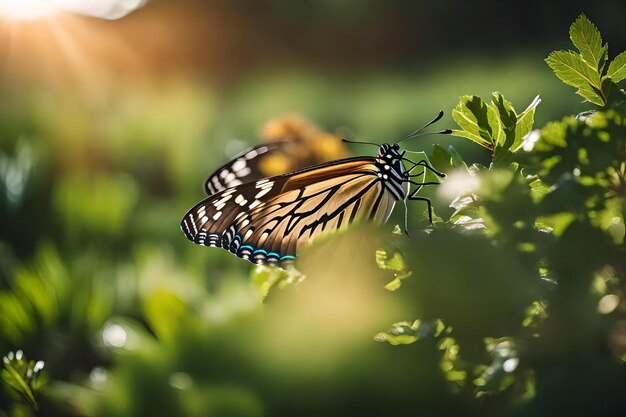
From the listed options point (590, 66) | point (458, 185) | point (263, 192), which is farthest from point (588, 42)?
point (263, 192)

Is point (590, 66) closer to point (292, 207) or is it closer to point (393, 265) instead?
point (393, 265)

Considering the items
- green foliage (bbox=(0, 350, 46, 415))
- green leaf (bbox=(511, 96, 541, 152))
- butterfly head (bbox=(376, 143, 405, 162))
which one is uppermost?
butterfly head (bbox=(376, 143, 405, 162))

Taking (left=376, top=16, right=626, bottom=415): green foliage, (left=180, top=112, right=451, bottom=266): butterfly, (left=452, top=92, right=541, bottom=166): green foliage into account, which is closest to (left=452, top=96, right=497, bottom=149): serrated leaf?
(left=452, top=92, right=541, bottom=166): green foliage

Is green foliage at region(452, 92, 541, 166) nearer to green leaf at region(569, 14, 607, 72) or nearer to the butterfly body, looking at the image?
green leaf at region(569, 14, 607, 72)

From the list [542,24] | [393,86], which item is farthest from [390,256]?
[542,24]

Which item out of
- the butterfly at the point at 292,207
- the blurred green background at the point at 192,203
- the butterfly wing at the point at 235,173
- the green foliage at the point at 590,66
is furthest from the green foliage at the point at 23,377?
the butterfly wing at the point at 235,173
